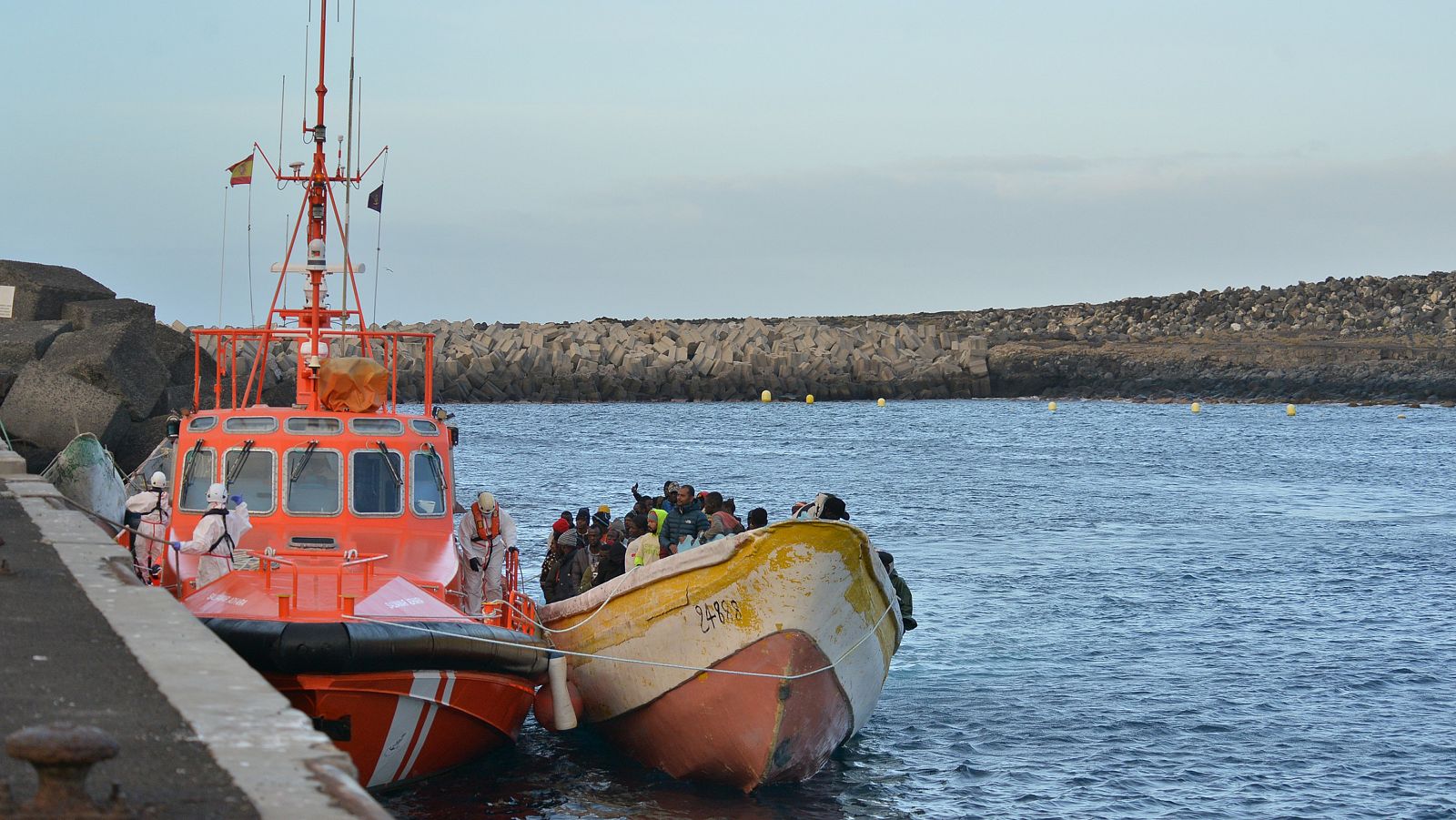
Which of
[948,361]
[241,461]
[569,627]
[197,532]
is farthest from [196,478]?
[948,361]

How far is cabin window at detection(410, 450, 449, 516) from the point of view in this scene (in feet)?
39.5

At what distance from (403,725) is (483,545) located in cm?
282

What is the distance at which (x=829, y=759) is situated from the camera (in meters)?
12.6

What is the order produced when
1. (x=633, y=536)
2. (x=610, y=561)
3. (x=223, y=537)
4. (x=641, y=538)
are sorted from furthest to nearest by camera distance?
(x=633, y=536)
(x=610, y=561)
(x=641, y=538)
(x=223, y=537)

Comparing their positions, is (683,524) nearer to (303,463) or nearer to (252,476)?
(303,463)

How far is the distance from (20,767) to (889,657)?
27.9 feet

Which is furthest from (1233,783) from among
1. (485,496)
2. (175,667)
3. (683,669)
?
(175,667)

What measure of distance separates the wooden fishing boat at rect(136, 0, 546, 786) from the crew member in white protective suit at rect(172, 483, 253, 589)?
11cm

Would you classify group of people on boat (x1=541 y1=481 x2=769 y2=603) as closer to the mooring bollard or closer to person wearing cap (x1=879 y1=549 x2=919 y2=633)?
person wearing cap (x1=879 y1=549 x2=919 y2=633)

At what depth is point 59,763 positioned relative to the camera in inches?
167

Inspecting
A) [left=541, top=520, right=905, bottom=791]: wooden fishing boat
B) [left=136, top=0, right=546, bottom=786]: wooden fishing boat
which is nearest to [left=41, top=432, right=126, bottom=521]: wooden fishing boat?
[left=136, top=0, right=546, bottom=786]: wooden fishing boat

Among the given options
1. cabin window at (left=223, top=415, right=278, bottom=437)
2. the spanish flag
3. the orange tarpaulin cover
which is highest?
the spanish flag

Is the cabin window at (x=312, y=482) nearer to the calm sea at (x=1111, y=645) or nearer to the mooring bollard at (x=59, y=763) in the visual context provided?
the calm sea at (x=1111, y=645)

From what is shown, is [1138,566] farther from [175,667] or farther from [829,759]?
[175,667]
